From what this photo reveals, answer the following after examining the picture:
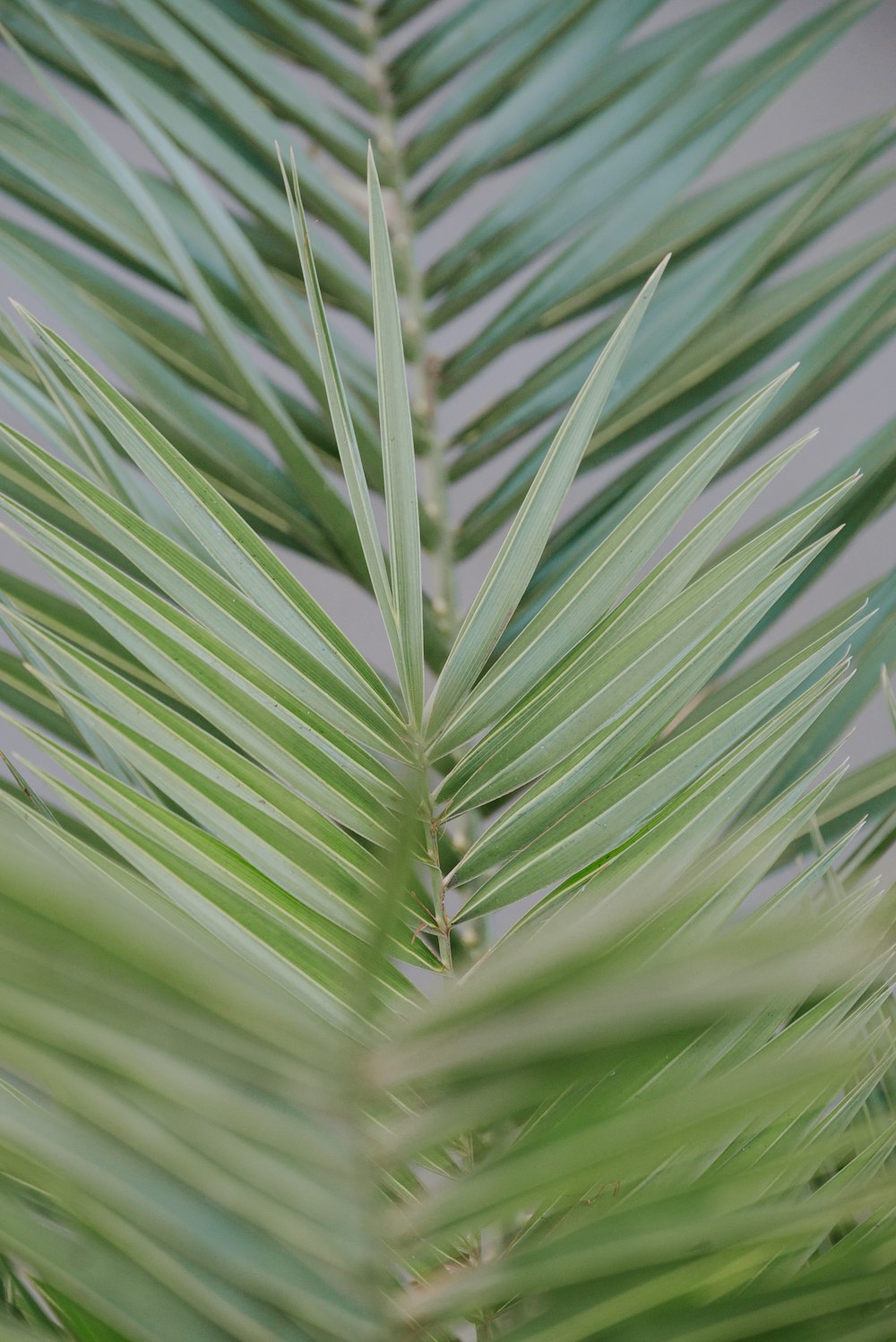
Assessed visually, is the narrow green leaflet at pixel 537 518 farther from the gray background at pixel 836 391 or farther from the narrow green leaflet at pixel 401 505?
the gray background at pixel 836 391

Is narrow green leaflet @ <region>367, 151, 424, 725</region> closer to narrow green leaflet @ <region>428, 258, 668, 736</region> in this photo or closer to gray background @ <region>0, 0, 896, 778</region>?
narrow green leaflet @ <region>428, 258, 668, 736</region>

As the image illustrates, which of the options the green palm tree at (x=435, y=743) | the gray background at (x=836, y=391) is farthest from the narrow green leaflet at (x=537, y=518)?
the gray background at (x=836, y=391)

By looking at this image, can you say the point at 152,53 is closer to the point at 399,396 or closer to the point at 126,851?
the point at 399,396

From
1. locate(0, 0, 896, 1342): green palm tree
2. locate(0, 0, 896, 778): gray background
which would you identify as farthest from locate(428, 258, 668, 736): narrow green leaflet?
locate(0, 0, 896, 778): gray background

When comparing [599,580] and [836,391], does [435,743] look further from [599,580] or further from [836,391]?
[836,391]

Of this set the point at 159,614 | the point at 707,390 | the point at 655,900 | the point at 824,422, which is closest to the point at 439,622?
the point at 707,390

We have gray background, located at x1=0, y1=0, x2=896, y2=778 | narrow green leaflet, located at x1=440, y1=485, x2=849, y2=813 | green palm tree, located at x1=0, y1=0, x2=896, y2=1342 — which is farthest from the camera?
gray background, located at x1=0, y1=0, x2=896, y2=778

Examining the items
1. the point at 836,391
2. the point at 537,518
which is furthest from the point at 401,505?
the point at 836,391
